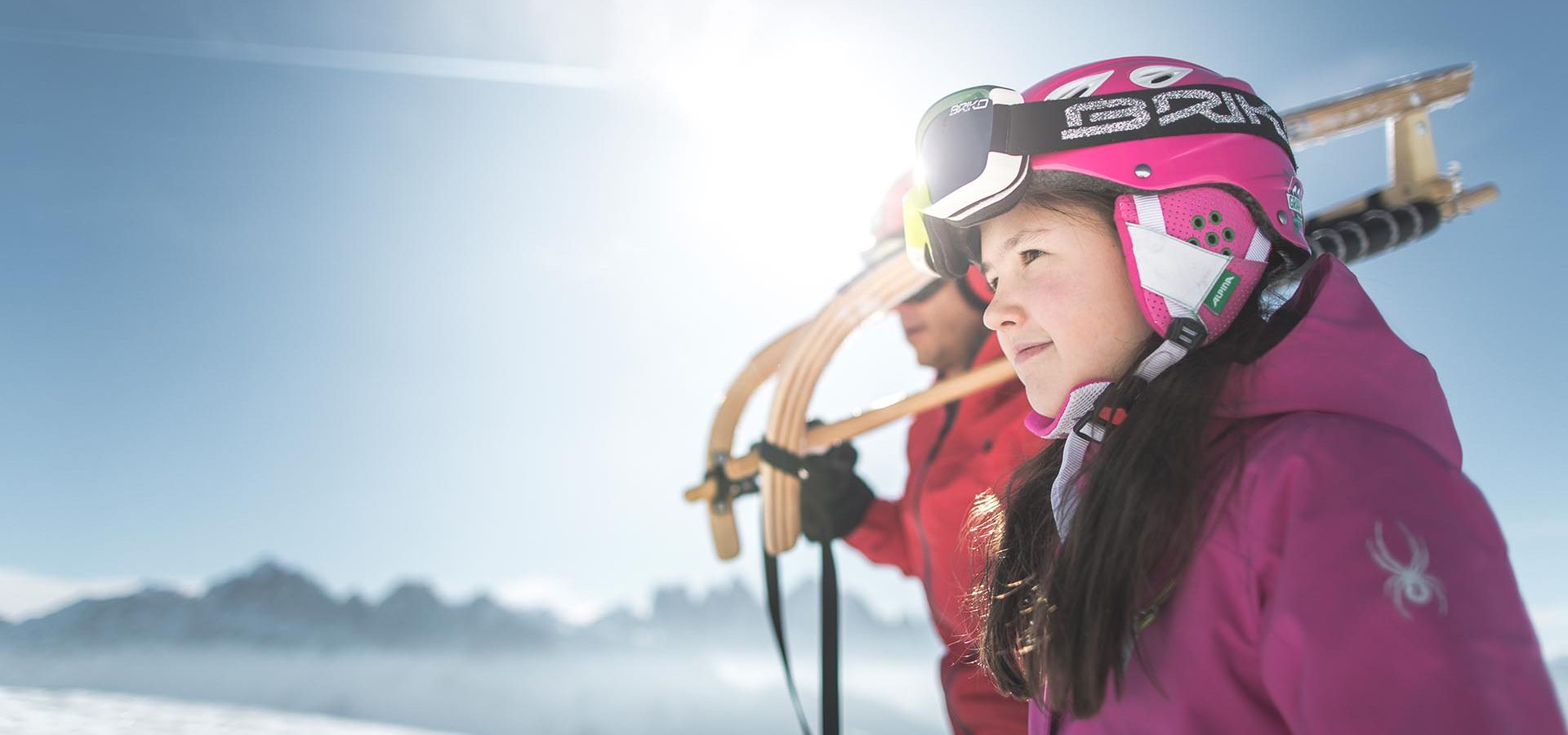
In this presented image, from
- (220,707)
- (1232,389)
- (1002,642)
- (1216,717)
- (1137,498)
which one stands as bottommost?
(1216,717)

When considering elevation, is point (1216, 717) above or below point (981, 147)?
below

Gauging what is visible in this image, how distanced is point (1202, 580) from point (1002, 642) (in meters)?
0.39

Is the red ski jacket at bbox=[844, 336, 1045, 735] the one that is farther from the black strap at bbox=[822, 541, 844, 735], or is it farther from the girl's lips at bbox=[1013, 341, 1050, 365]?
the girl's lips at bbox=[1013, 341, 1050, 365]

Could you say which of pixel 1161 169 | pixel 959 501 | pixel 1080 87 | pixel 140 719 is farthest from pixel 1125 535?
pixel 140 719

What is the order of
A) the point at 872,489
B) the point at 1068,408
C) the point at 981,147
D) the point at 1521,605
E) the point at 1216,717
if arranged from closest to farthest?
the point at 1521,605
the point at 1216,717
the point at 1068,408
the point at 981,147
the point at 872,489

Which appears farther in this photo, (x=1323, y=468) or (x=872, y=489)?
(x=872, y=489)

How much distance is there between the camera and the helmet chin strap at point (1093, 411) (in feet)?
3.81

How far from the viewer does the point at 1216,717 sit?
92 cm

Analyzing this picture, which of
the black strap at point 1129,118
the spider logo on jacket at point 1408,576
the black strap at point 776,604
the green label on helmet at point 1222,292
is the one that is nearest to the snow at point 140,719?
the black strap at point 776,604

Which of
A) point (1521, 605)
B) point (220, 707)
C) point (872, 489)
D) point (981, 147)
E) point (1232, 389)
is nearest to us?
point (1521, 605)

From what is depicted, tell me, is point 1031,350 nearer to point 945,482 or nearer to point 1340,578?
point 1340,578

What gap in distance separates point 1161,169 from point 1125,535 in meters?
0.54

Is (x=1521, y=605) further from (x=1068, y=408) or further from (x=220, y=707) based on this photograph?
(x=220, y=707)

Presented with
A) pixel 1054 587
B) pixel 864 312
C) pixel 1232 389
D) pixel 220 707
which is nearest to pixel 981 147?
pixel 1232 389
